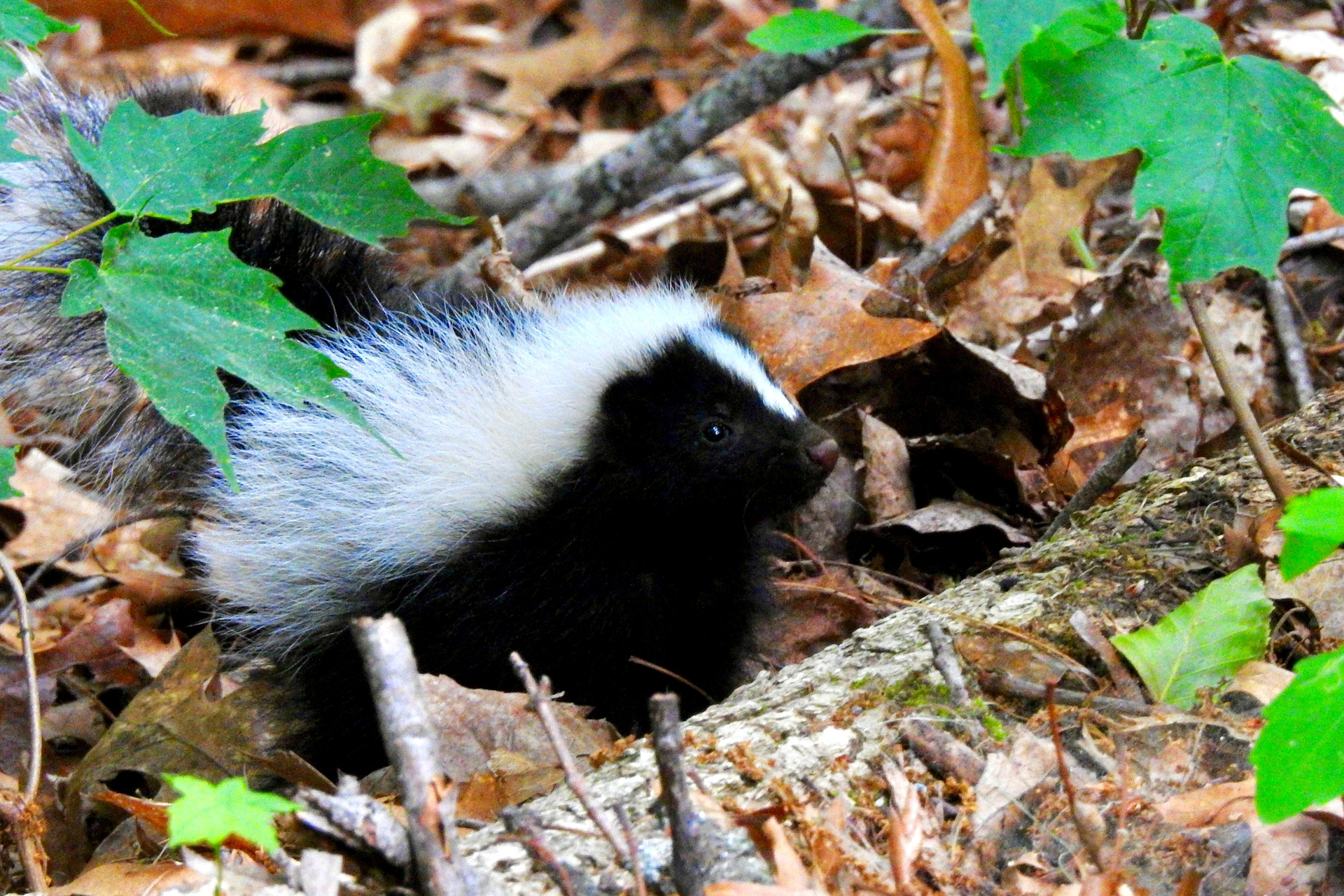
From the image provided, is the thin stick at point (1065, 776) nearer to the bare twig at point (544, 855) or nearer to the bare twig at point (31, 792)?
the bare twig at point (544, 855)

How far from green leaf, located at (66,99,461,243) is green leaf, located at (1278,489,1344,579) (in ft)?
6.48

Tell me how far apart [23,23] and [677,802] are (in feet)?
7.56

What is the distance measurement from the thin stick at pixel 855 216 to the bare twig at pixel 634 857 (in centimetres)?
368

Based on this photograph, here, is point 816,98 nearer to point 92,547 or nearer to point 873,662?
point 92,547

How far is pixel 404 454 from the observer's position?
4035mm

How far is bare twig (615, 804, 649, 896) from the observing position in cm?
218

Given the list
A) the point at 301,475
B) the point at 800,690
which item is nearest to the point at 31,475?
the point at 301,475

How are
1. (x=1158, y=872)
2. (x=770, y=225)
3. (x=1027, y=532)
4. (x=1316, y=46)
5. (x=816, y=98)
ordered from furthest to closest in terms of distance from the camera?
(x=816, y=98) < (x=770, y=225) < (x=1316, y=46) < (x=1027, y=532) < (x=1158, y=872)

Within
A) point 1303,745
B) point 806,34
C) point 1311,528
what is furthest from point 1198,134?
point 806,34

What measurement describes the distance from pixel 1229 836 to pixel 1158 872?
0.16 meters

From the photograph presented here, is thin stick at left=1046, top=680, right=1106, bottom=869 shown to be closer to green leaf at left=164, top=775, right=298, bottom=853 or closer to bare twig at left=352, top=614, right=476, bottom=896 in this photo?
bare twig at left=352, top=614, right=476, bottom=896

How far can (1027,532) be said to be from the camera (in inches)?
173

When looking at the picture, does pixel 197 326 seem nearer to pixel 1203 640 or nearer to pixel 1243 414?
pixel 1203 640

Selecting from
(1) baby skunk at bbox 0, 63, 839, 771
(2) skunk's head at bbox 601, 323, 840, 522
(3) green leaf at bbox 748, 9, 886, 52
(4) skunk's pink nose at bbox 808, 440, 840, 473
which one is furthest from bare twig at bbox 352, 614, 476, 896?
(3) green leaf at bbox 748, 9, 886, 52
